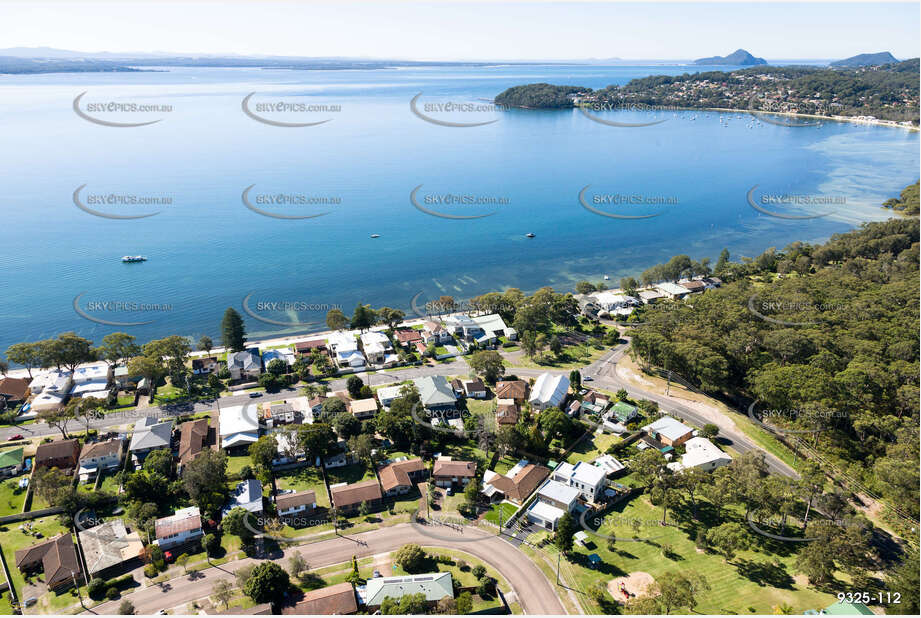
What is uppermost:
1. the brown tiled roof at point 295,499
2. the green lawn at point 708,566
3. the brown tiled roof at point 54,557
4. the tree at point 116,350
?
the tree at point 116,350

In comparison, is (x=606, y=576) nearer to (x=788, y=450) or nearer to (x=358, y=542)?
(x=358, y=542)

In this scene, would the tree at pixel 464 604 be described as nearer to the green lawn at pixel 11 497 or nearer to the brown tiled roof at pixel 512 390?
the brown tiled roof at pixel 512 390

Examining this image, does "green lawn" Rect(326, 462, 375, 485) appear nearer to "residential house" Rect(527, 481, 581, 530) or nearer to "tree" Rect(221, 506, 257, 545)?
"tree" Rect(221, 506, 257, 545)

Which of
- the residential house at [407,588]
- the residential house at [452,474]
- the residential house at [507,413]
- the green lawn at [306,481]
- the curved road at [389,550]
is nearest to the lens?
the residential house at [407,588]

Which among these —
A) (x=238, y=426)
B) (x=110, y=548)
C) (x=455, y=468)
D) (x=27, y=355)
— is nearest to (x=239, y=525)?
(x=110, y=548)

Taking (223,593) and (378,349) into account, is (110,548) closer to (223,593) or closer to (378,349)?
(223,593)

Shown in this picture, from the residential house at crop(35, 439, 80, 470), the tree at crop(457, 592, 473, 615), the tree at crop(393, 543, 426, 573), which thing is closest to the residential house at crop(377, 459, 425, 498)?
the tree at crop(393, 543, 426, 573)

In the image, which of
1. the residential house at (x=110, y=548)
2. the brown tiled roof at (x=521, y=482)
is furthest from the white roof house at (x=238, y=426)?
the brown tiled roof at (x=521, y=482)
